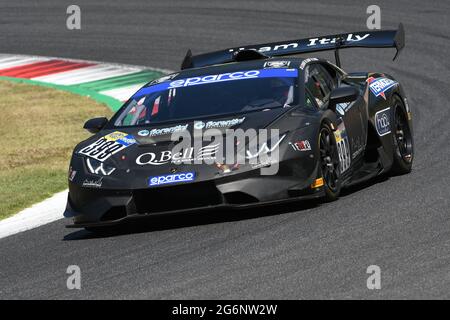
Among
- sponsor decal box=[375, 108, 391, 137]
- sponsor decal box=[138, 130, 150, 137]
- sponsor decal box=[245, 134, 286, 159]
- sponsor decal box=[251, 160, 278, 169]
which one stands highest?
sponsor decal box=[245, 134, 286, 159]

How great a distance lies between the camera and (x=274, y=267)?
716cm

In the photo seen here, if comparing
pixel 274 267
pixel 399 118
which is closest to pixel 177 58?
pixel 399 118

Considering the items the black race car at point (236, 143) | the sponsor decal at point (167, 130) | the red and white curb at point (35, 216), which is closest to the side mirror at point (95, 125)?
the black race car at point (236, 143)

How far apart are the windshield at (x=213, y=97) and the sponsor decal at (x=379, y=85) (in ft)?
3.52

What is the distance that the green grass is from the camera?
11578mm

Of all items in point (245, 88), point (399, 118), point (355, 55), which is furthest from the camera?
point (355, 55)

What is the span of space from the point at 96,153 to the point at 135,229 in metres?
0.64

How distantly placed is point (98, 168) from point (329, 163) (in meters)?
1.74

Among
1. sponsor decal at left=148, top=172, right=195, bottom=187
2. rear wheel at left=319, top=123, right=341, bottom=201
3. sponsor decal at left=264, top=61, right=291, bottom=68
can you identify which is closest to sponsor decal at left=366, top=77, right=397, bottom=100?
sponsor decal at left=264, top=61, right=291, bottom=68

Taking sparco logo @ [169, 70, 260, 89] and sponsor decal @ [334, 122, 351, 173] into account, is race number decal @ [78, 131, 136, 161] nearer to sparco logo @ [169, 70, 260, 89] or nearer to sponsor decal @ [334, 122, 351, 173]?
sparco logo @ [169, 70, 260, 89]

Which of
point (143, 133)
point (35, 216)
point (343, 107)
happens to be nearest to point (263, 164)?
point (143, 133)

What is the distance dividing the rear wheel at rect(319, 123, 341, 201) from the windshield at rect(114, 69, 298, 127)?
1.33 feet

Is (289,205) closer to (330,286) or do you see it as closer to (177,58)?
(330,286)
